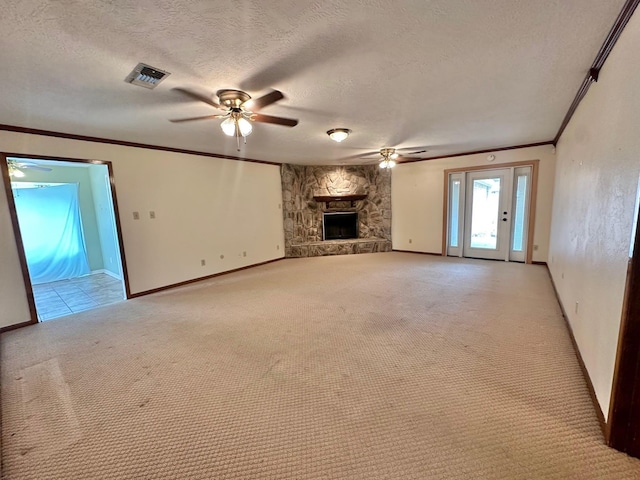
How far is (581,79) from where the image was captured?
221 cm

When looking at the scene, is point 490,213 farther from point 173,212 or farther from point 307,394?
point 173,212

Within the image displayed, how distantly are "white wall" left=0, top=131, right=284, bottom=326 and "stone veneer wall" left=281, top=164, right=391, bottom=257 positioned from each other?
0.58m

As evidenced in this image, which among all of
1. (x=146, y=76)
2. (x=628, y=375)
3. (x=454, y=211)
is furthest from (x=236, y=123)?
(x=454, y=211)

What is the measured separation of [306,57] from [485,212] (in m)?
5.15

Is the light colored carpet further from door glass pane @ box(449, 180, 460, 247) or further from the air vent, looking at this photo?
door glass pane @ box(449, 180, 460, 247)

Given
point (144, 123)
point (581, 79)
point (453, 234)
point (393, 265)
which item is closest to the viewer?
point (581, 79)

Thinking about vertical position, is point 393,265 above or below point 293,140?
below

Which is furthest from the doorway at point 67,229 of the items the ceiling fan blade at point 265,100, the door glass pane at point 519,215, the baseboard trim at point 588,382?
the door glass pane at point 519,215

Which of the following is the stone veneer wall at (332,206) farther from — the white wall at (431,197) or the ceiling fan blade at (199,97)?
the ceiling fan blade at (199,97)

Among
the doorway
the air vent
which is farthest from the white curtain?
the air vent

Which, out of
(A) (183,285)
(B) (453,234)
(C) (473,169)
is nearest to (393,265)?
(B) (453,234)

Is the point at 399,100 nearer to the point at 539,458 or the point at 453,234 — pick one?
the point at 539,458

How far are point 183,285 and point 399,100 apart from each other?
4186 millimetres

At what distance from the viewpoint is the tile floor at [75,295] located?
3685 mm
